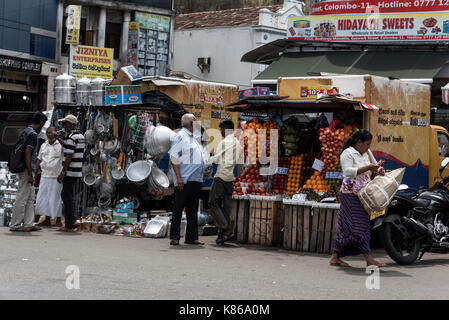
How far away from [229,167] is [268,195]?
33.6 inches

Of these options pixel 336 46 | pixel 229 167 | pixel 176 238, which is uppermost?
pixel 336 46

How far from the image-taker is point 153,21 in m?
31.7

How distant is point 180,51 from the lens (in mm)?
36656

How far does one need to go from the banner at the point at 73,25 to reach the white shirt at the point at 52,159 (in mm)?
14756

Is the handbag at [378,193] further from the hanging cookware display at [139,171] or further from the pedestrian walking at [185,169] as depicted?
the hanging cookware display at [139,171]

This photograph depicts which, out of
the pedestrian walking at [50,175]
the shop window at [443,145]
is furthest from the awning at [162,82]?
the shop window at [443,145]

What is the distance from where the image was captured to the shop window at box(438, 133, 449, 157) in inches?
534

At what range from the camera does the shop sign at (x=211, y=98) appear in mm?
15256

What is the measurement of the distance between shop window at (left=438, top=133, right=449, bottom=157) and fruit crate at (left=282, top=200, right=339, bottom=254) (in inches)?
143

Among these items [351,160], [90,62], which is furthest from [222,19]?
[351,160]

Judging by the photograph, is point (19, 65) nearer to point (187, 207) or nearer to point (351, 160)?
point (187, 207)

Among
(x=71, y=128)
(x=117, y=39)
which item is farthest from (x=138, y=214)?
(x=117, y=39)

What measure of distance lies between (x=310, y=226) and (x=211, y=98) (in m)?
5.15
